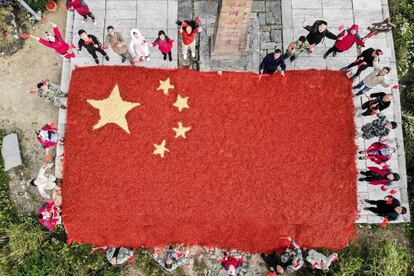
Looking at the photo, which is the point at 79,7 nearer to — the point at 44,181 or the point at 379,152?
the point at 44,181

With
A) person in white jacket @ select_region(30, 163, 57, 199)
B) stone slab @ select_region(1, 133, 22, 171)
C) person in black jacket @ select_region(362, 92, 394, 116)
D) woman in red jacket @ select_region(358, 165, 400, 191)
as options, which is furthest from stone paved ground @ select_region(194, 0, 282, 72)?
stone slab @ select_region(1, 133, 22, 171)

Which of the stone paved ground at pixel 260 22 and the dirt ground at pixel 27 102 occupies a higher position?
the stone paved ground at pixel 260 22

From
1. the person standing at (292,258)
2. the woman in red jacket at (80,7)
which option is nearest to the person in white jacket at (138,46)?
the woman in red jacket at (80,7)

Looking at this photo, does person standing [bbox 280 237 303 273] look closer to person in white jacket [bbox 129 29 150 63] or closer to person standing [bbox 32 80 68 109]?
person in white jacket [bbox 129 29 150 63]

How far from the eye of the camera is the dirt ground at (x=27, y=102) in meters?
11.5

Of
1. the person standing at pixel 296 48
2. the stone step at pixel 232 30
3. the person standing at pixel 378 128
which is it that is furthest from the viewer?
the person standing at pixel 296 48

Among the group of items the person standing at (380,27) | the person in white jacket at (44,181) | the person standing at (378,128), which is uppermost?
the person standing at (380,27)

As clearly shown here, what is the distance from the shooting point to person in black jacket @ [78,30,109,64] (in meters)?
9.98

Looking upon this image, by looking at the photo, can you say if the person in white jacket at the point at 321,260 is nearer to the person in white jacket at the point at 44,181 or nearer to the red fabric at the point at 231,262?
the red fabric at the point at 231,262

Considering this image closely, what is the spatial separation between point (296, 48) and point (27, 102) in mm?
8194

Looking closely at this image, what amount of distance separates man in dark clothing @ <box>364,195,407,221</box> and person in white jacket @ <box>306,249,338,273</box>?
5.60 ft

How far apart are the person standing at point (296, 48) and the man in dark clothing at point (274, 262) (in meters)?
5.59

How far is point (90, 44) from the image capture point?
34.2 feet

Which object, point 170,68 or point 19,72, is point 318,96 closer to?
point 170,68
